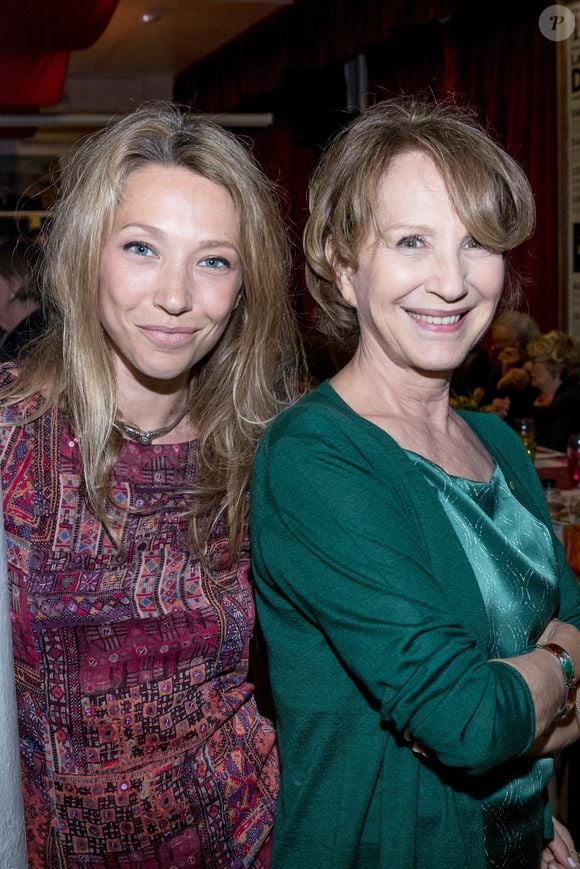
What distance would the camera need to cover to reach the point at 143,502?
4.76ft

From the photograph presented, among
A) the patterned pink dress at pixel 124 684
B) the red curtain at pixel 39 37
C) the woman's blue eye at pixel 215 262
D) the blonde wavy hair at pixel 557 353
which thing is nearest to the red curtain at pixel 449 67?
the blonde wavy hair at pixel 557 353

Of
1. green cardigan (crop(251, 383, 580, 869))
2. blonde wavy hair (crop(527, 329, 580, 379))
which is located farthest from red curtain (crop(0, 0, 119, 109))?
green cardigan (crop(251, 383, 580, 869))

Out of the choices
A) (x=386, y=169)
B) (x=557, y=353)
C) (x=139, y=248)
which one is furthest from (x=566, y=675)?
(x=557, y=353)

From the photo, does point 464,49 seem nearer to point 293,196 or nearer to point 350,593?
point 293,196

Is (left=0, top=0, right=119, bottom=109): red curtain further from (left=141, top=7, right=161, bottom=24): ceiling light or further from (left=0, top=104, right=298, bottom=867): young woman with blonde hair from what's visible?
(left=0, top=104, right=298, bottom=867): young woman with blonde hair

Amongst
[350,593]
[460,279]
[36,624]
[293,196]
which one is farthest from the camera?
[293,196]

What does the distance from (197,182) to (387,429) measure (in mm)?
485

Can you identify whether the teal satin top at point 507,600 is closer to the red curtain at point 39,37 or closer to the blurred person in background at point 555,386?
the blurred person in background at point 555,386

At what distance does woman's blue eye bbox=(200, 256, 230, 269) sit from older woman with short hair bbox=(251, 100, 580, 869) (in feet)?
0.51

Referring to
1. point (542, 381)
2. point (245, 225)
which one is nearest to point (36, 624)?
point (245, 225)

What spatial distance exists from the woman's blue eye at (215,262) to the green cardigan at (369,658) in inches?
12.4

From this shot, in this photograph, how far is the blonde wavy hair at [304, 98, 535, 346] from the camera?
120 centimetres

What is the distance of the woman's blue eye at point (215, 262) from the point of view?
1.42 meters

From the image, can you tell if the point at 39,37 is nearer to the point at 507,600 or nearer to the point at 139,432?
the point at 139,432
